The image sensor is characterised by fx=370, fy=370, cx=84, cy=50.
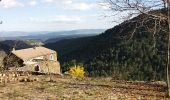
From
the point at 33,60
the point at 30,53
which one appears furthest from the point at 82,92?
the point at 30,53

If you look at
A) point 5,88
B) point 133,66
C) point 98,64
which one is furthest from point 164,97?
point 98,64

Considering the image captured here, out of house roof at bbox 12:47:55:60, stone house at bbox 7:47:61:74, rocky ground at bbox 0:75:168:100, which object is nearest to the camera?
rocky ground at bbox 0:75:168:100

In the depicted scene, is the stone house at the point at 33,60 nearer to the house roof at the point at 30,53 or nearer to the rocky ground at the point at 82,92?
the house roof at the point at 30,53

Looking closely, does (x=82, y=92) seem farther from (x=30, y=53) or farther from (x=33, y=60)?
(x=30, y=53)

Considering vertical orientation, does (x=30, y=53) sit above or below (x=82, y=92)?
below

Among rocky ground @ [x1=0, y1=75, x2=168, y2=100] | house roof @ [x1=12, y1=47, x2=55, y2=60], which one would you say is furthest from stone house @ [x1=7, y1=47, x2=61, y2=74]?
rocky ground @ [x1=0, y1=75, x2=168, y2=100]

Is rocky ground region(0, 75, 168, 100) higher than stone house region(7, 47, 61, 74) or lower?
higher

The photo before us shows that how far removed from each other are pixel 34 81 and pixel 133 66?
6083 inches

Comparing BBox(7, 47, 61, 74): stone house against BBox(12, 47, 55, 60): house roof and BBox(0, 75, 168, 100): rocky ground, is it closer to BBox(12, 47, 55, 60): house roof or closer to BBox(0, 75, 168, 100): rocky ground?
BBox(12, 47, 55, 60): house roof

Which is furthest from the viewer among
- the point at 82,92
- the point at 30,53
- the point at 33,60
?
the point at 30,53

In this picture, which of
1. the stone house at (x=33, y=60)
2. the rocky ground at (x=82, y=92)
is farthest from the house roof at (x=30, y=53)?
the rocky ground at (x=82, y=92)

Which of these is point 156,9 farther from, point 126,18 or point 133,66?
point 133,66

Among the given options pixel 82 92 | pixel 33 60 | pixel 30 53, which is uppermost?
pixel 82 92

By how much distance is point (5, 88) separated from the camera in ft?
77.6
